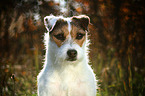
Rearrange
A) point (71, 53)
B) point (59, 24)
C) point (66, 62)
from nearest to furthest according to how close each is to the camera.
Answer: point (71, 53) → point (66, 62) → point (59, 24)

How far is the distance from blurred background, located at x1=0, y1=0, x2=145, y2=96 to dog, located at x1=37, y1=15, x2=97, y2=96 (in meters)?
0.59

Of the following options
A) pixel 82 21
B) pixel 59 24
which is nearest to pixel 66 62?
pixel 59 24

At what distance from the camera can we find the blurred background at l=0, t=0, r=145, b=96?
4.20 m

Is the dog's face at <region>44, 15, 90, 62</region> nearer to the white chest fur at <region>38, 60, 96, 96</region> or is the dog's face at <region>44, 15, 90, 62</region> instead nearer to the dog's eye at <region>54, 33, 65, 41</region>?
the dog's eye at <region>54, 33, 65, 41</region>

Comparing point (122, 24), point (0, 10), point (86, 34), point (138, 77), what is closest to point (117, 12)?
point (122, 24)

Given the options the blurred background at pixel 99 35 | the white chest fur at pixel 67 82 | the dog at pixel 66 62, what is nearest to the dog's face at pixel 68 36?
the dog at pixel 66 62

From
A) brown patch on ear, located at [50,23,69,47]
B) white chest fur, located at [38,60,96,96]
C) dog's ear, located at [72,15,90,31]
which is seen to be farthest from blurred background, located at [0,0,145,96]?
white chest fur, located at [38,60,96,96]

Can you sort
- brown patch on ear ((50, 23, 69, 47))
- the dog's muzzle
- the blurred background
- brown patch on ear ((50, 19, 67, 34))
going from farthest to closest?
1. the blurred background
2. brown patch on ear ((50, 19, 67, 34))
3. brown patch on ear ((50, 23, 69, 47))
4. the dog's muzzle

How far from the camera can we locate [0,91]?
388 cm

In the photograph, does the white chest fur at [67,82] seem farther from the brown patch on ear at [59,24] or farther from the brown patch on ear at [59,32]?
the brown patch on ear at [59,24]

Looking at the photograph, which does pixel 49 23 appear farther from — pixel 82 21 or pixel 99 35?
pixel 99 35

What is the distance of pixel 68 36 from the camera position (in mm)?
3078

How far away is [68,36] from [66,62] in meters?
0.45

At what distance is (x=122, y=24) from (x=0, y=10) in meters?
3.75
